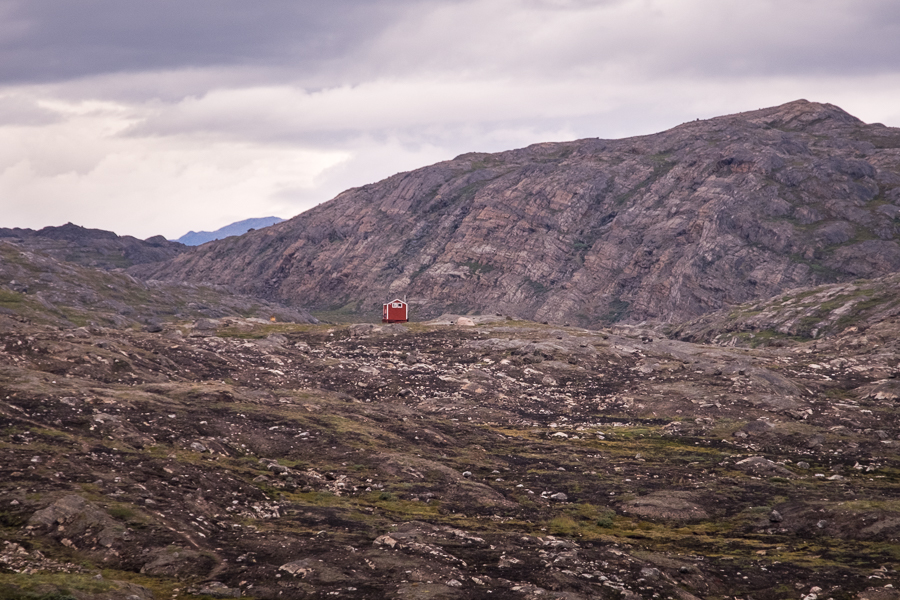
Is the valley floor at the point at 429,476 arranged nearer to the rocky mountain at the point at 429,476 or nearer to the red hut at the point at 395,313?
the rocky mountain at the point at 429,476

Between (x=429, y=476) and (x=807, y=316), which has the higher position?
(x=807, y=316)

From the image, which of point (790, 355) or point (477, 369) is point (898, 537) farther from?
point (790, 355)

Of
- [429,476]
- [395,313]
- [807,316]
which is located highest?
[395,313]

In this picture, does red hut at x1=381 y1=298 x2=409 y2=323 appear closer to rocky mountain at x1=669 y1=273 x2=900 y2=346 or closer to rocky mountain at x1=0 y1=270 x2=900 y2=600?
rocky mountain at x1=0 y1=270 x2=900 y2=600

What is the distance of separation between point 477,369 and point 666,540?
1975 inches

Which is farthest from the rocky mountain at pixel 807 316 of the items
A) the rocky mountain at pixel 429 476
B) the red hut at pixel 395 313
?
the red hut at pixel 395 313

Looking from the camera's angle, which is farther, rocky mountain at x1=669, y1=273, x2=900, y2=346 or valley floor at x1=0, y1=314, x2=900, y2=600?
rocky mountain at x1=669, y1=273, x2=900, y2=346

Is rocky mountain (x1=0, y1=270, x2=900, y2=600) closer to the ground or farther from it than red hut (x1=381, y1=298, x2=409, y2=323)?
closer to the ground

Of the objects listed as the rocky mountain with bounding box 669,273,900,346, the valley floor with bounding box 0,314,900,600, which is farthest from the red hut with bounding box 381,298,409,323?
the rocky mountain with bounding box 669,273,900,346

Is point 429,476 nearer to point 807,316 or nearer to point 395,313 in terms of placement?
point 395,313

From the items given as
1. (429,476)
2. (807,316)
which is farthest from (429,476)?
(807,316)

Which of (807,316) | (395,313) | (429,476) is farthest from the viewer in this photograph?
(807,316)

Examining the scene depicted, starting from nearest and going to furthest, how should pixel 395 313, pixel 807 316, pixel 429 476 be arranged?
pixel 429 476 → pixel 395 313 → pixel 807 316

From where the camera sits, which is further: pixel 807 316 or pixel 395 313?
pixel 807 316
